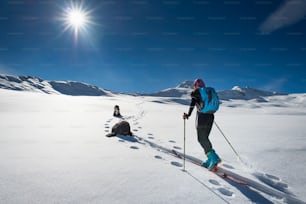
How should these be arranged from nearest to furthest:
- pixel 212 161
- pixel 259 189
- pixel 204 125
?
pixel 259 189
pixel 212 161
pixel 204 125

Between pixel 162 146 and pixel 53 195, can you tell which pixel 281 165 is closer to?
pixel 162 146

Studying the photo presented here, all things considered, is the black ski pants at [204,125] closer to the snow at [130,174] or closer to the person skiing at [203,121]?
the person skiing at [203,121]

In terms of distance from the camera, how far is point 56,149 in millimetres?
5602

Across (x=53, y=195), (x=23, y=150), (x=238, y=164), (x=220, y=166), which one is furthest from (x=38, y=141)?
(x=238, y=164)

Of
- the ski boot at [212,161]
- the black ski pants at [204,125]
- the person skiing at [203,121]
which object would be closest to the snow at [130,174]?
the ski boot at [212,161]

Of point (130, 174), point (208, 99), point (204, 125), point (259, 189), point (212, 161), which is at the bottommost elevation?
point (259, 189)

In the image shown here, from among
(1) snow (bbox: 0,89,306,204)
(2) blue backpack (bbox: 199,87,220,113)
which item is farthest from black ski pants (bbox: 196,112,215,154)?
(1) snow (bbox: 0,89,306,204)

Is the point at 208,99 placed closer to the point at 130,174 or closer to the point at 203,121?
the point at 203,121

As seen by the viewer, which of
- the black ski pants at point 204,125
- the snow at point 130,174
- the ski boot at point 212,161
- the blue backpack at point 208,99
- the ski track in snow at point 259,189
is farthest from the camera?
the black ski pants at point 204,125

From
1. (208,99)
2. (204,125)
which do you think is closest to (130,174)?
(204,125)

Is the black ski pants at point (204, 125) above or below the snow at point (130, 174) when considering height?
above

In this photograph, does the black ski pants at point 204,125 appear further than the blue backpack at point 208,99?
Yes

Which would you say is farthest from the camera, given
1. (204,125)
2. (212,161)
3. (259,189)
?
(204,125)

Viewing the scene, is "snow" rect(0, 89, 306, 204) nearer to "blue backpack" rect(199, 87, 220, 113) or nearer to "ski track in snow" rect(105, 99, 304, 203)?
"ski track in snow" rect(105, 99, 304, 203)
